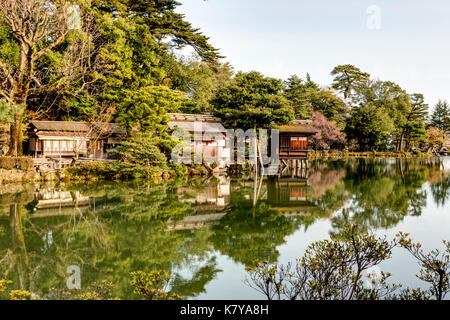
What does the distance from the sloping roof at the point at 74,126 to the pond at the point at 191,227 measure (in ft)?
20.7

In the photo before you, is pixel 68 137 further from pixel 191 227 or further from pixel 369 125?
pixel 369 125

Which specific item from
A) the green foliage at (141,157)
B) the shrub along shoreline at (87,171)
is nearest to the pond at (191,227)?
the shrub along shoreline at (87,171)

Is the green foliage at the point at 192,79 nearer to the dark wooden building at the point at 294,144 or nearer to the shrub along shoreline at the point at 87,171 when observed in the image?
the dark wooden building at the point at 294,144

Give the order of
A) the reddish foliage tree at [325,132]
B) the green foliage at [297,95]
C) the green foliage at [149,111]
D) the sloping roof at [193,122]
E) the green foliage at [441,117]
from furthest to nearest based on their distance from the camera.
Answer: the green foliage at [441,117] → the reddish foliage tree at [325,132] → the green foliage at [297,95] → the sloping roof at [193,122] → the green foliage at [149,111]

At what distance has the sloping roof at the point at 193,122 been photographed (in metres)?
20.7

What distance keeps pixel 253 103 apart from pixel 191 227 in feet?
47.1

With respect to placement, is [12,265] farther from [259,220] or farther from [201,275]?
[259,220]

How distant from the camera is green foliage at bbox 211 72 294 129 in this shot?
70.5 feet

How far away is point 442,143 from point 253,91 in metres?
36.8

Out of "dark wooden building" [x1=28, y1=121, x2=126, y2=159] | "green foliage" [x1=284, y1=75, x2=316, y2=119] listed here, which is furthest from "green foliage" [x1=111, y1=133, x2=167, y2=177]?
"green foliage" [x1=284, y1=75, x2=316, y2=119]

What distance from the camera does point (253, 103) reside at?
21.5 metres

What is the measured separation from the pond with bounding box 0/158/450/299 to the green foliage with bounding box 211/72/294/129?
703 cm

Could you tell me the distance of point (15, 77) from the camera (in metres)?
18.7
